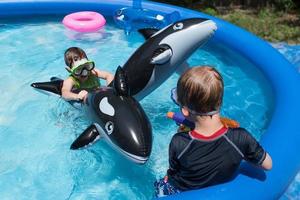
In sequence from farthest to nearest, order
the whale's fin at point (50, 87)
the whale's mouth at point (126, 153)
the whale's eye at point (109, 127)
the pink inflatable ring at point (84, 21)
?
the pink inflatable ring at point (84, 21) → the whale's fin at point (50, 87) → the whale's eye at point (109, 127) → the whale's mouth at point (126, 153)

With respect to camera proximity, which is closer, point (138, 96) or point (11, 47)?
point (138, 96)

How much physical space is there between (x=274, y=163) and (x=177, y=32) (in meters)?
1.34

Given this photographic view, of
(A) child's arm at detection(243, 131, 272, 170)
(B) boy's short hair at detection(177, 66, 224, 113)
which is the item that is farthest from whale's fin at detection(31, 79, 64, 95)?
(A) child's arm at detection(243, 131, 272, 170)

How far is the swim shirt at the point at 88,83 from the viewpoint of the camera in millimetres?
3996

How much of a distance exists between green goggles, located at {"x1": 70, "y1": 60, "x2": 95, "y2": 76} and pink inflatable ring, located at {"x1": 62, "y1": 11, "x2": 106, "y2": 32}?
1.64 meters

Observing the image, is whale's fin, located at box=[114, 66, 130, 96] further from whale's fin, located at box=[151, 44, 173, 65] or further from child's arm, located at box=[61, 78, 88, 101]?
child's arm, located at box=[61, 78, 88, 101]

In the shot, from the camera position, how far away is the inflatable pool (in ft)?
8.73

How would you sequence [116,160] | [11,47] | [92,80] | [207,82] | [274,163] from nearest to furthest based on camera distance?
[207,82]
[274,163]
[116,160]
[92,80]
[11,47]

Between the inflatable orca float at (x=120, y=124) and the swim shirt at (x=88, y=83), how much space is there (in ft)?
1.91

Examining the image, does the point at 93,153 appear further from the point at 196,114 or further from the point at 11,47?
the point at 11,47

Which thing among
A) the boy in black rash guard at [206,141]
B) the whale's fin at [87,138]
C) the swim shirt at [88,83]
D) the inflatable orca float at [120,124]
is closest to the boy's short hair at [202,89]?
the boy in black rash guard at [206,141]

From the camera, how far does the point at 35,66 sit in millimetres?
5078

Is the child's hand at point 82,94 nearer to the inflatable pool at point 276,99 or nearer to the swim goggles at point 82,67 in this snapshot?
the swim goggles at point 82,67

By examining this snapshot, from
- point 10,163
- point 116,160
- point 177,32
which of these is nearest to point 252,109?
point 177,32
